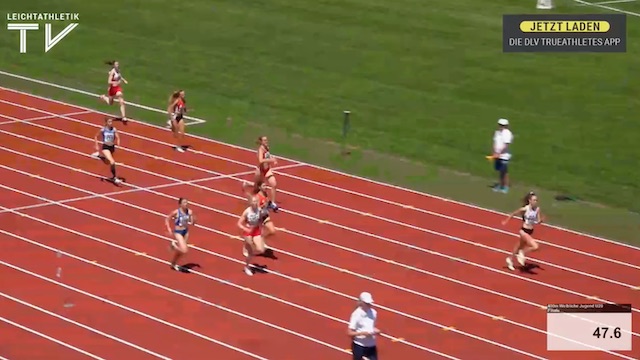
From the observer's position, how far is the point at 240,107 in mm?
34469

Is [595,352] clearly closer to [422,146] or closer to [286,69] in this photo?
[422,146]

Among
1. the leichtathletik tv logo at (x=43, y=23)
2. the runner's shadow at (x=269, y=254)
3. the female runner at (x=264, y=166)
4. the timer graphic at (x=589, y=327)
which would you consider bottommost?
the timer graphic at (x=589, y=327)

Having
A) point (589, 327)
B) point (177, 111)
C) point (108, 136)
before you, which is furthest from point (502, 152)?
point (108, 136)

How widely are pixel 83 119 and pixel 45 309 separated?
13.3 meters

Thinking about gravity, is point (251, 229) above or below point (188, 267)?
above

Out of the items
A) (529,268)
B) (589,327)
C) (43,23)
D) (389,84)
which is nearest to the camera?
(589,327)

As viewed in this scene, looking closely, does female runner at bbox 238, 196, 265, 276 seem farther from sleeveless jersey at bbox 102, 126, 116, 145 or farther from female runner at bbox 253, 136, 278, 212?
sleeveless jersey at bbox 102, 126, 116, 145

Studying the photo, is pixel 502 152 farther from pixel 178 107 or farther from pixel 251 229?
pixel 251 229

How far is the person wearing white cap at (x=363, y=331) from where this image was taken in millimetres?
16078

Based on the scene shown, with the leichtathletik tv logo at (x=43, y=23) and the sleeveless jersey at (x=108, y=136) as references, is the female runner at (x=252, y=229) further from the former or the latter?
the leichtathletik tv logo at (x=43, y=23)

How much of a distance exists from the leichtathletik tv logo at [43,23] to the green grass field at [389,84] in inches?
13.4

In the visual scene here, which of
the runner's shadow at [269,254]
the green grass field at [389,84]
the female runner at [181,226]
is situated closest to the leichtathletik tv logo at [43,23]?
the green grass field at [389,84]

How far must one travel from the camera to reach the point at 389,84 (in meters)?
35.6

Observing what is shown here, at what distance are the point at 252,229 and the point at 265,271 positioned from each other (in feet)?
2.75
